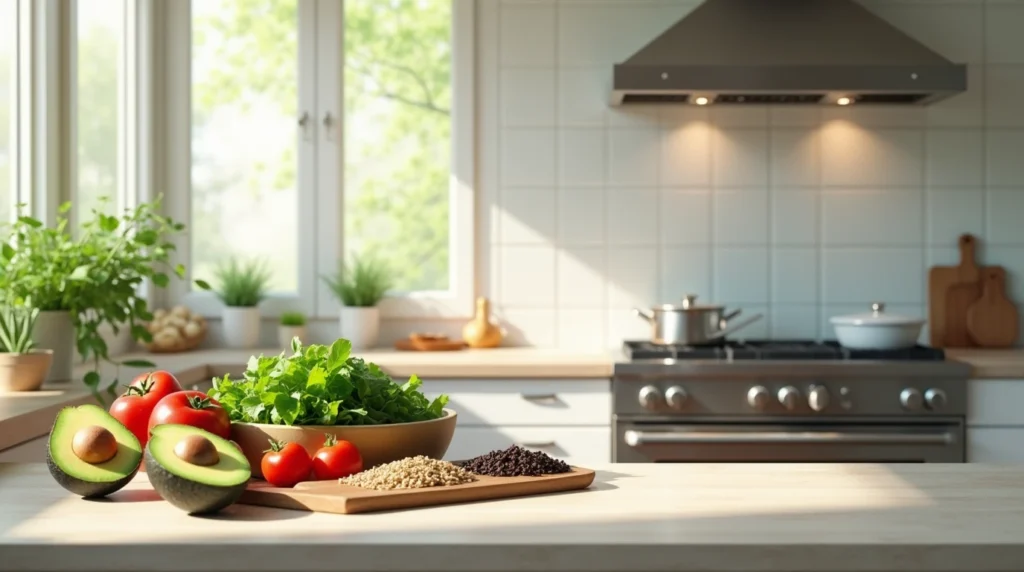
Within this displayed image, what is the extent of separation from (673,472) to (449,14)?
2.80 m

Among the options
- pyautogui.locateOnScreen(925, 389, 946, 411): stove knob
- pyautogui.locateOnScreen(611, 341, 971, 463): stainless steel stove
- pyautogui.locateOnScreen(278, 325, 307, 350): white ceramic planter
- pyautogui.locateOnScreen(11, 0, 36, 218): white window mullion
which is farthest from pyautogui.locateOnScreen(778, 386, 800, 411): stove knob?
pyautogui.locateOnScreen(11, 0, 36, 218): white window mullion

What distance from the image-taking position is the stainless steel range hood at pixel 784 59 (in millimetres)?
3600

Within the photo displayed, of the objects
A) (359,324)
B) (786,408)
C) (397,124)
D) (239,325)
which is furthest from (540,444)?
(397,124)

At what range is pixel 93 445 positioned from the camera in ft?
4.88

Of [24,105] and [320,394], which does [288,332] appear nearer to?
[24,105]

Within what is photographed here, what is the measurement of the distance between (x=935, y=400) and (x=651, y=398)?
Answer: 0.84 m

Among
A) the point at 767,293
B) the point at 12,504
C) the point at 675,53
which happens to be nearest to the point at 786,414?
the point at 767,293

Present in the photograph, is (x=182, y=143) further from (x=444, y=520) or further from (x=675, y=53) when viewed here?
(x=444, y=520)

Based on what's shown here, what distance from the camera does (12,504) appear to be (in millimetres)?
1493

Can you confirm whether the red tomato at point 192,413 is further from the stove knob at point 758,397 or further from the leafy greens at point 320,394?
the stove knob at point 758,397

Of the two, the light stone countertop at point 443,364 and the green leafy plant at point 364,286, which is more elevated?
the green leafy plant at point 364,286

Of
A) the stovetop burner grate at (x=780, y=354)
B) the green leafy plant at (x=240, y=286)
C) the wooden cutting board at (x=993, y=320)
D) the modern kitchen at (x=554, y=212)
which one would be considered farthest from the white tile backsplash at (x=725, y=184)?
the green leafy plant at (x=240, y=286)

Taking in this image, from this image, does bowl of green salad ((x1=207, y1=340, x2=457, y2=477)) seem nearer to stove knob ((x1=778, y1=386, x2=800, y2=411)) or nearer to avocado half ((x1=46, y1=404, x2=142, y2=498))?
avocado half ((x1=46, y1=404, x2=142, y2=498))

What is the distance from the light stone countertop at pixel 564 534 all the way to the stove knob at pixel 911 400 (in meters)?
1.83
